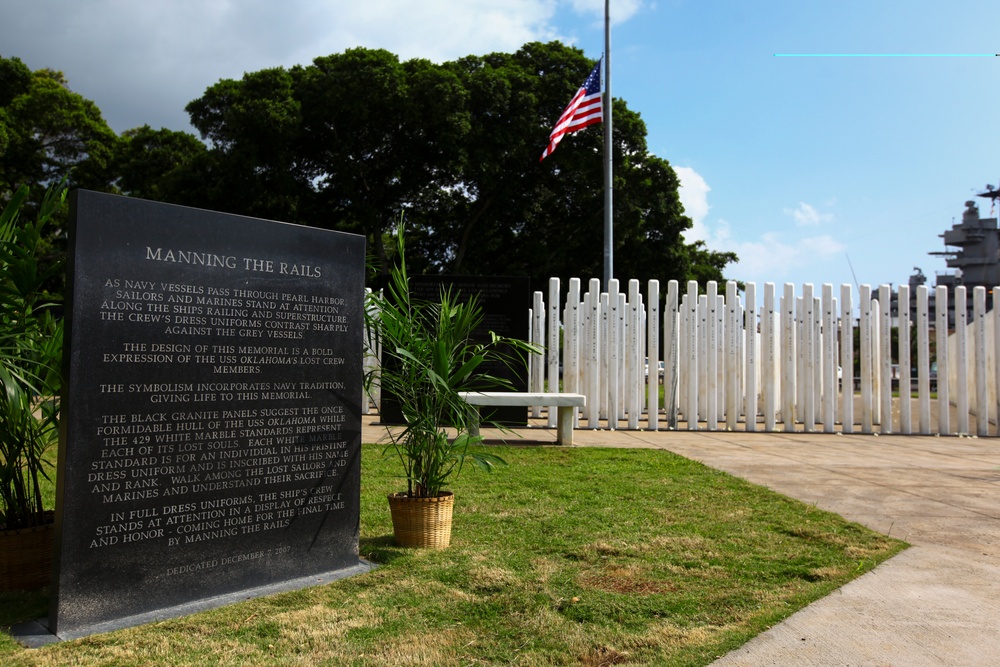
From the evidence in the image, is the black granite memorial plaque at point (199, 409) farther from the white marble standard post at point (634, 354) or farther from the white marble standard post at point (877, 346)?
the white marble standard post at point (877, 346)

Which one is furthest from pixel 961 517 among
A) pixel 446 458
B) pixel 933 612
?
pixel 446 458

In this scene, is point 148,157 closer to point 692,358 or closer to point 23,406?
point 692,358

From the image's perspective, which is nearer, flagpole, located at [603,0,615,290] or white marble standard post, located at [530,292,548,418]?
white marble standard post, located at [530,292,548,418]

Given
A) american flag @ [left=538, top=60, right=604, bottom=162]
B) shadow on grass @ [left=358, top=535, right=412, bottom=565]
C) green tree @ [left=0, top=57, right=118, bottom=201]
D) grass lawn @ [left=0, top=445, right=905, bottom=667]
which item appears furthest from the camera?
green tree @ [left=0, top=57, right=118, bottom=201]

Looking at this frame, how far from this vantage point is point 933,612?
12.0 ft

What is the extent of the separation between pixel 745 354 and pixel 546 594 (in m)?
9.48

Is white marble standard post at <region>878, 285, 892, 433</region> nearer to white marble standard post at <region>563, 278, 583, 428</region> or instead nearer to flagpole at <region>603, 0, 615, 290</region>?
white marble standard post at <region>563, 278, 583, 428</region>

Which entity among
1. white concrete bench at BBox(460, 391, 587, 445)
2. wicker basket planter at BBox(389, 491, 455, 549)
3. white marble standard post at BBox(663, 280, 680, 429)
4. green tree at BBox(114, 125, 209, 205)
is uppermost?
green tree at BBox(114, 125, 209, 205)

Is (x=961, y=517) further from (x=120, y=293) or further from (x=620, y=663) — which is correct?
(x=120, y=293)

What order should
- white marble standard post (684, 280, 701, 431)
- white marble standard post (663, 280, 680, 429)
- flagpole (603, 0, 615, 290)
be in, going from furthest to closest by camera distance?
flagpole (603, 0, 615, 290) < white marble standard post (663, 280, 680, 429) < white marble standard post (684, 280, 701, 431)

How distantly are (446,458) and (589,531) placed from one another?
111 centimetres

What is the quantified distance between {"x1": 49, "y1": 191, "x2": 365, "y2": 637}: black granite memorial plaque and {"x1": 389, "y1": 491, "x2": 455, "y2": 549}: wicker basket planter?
0.39m

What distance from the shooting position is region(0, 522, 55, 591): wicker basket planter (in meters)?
3.92

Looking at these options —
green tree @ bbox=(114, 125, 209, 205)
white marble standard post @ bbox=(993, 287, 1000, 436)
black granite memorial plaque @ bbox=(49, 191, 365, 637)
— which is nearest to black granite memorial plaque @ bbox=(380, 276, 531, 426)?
black granite memorial plaque @ bbox=(49, 191, 365, 637)
